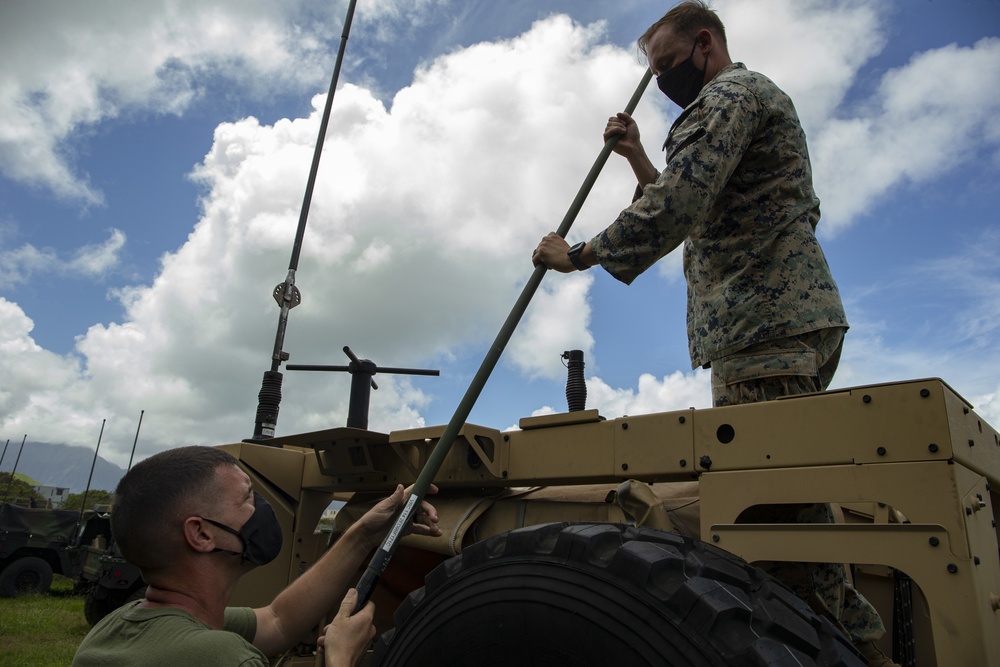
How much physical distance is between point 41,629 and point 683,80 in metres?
11.5

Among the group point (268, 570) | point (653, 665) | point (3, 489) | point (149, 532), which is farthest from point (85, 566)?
point (3, 489)

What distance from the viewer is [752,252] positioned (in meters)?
2.39

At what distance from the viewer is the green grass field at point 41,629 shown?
327 inches

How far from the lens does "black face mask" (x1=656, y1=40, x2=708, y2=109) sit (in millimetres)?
2707

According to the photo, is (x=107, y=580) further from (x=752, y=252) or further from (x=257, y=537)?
(x=752, y=252)

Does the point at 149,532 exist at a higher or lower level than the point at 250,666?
higher

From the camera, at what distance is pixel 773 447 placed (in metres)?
1.99

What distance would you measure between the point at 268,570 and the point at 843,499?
2.77 meters

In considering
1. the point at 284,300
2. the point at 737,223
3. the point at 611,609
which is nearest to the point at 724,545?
the point at 611,609

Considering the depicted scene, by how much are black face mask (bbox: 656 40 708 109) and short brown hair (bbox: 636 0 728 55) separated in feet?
0.21

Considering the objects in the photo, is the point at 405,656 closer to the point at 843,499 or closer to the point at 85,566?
the point at 843,499

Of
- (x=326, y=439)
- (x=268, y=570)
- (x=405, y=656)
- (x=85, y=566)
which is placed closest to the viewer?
(x=405, y=656)

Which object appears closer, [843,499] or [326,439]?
[843,499]

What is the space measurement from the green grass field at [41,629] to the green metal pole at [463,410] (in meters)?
7.65
